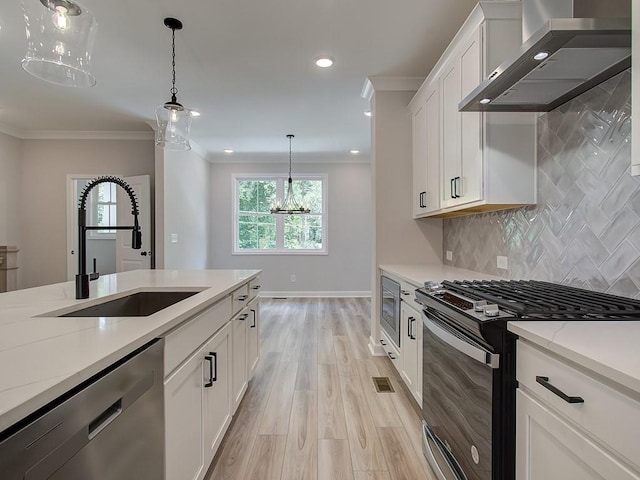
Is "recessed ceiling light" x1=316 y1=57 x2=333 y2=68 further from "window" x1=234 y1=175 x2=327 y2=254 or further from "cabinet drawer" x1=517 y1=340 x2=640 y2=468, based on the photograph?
"window" x1=234 y1=175 x2=327 y2=254

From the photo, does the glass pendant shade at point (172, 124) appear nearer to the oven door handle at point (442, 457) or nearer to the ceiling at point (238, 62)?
the ceiling at point (238, 62)

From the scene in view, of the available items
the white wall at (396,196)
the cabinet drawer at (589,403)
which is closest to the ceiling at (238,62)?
the white wall at (396,196)

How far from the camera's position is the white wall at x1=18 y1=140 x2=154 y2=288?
512cm

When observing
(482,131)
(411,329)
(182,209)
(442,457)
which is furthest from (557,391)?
(182,209)

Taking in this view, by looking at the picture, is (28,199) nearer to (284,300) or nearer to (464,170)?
(284,300)

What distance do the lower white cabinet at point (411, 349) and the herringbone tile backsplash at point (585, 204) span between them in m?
0.68

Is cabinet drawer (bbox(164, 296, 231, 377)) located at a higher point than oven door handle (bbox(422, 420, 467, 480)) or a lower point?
higher

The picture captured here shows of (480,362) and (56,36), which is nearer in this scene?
(480,362)

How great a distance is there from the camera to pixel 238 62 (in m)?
3.06

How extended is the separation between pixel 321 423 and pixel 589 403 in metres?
1.69

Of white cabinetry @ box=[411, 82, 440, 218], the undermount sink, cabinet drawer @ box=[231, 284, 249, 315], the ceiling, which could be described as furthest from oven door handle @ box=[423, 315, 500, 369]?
the ceiling

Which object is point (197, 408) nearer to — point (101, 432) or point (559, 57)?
point (101, 432)

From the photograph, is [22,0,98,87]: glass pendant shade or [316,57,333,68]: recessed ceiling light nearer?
[22,0,98,87]: glass pendant shade

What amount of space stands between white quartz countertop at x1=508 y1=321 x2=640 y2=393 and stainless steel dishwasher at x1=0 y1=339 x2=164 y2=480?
108 cm
